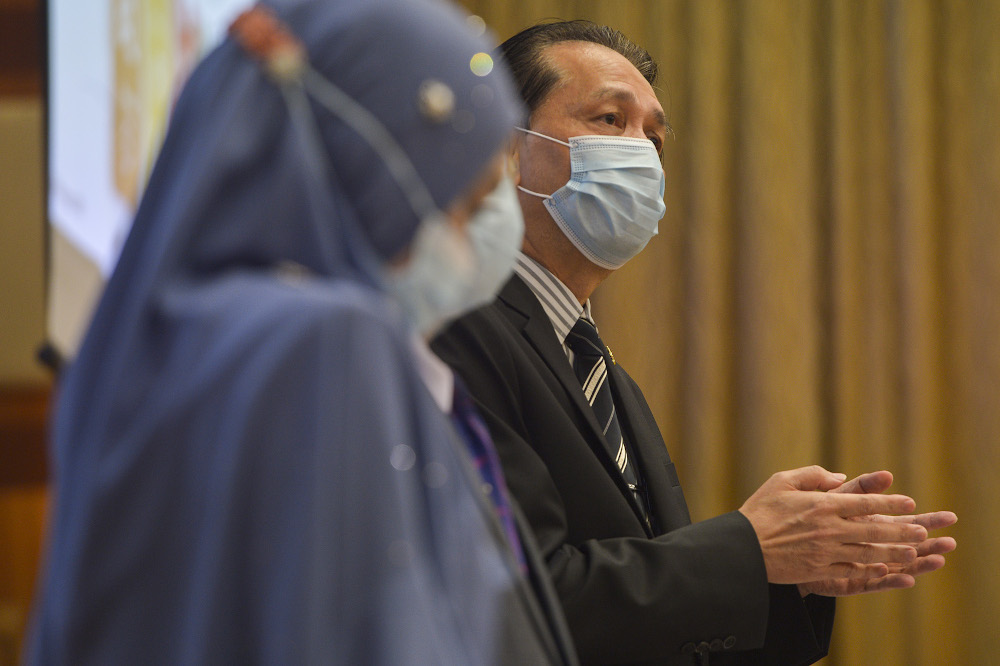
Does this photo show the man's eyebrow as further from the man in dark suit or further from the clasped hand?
the clasped hand

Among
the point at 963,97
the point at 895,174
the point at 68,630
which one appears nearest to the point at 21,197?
the point at 68,630

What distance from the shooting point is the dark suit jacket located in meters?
1.32

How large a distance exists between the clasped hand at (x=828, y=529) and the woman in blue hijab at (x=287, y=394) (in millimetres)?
767

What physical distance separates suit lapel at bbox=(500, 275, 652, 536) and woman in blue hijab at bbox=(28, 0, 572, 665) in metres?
0.71

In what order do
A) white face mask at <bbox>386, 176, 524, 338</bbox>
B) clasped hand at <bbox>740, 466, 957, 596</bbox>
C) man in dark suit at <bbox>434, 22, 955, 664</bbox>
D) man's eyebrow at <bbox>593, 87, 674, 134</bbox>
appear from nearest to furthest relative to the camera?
white face mask at <bbox>386, 176, 524, 338</bbox>
man in dark suit at <bbox>434, 22, 955, 664</bbox>
clasped hand at <bbox>740, 466, 957, 596</bbox>
man's eyebrow at <bbox>593, 87, 674, 134</bbox>

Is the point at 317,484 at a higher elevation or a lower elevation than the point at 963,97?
lower

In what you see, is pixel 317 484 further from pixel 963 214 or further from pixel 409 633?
pixel 963 214

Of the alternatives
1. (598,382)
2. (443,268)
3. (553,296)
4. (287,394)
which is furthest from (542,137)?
(287,394)

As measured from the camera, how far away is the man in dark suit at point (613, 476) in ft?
4.40

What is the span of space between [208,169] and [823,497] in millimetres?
1148

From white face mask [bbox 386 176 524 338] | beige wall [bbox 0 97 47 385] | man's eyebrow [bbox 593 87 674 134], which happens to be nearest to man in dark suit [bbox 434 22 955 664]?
man's eyebrow [bbox 593 87 674 134]

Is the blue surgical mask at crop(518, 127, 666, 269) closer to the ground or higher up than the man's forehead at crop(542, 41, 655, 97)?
closer to the ground

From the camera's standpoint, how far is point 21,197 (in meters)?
1.33

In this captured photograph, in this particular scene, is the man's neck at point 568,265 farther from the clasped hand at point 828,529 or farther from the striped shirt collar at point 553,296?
the clasped hand at point 828,529
